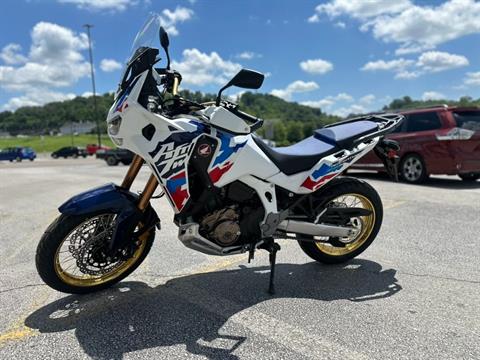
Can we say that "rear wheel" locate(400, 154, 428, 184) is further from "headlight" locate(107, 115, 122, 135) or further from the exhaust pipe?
"headlight" locate(107, 115, 122, 135)

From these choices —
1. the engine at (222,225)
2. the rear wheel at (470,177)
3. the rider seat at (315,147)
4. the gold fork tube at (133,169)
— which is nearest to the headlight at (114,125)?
the gold fork tube at (133,169)

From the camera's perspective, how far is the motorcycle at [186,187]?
9.73 ft

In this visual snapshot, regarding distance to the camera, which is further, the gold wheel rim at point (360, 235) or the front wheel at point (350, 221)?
the gold wheel rim at point (360, 235)

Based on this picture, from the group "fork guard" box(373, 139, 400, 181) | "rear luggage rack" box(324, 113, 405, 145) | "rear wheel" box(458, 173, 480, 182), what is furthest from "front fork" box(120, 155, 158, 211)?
"rear wheel" box(458, 173, 480, 182)

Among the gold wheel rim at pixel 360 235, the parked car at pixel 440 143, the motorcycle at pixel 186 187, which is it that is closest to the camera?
the motorcycle at pixel 186 187

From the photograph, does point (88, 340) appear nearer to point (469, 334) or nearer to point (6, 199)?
point (469, 334)

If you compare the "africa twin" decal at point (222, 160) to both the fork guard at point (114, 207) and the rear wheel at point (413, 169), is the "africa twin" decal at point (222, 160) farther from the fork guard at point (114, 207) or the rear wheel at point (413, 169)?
the rear wheel at point (413, 169)

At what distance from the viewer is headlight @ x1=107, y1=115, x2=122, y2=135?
2.97 meters

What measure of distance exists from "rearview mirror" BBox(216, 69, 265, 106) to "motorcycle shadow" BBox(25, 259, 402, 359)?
5.47ft

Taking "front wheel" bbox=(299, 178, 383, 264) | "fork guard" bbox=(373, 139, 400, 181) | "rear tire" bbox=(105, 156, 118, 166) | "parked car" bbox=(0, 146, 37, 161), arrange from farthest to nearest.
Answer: "parked car" bbox=(0, 146, 37, 161) → "rear tire" bbox=(105, 156, 118, 166) → "fork guard" bbox=(373, 139, 400, 181) → "front wheel" bbox=(299, 178, 383, 264)

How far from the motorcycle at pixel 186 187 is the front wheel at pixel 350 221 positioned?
0.09 meters

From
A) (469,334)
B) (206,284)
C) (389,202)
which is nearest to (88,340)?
(206,284)

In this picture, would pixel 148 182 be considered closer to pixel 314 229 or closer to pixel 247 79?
pixel 247 79

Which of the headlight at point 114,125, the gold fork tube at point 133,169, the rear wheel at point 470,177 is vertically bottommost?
the rear wheel at point 470,177
